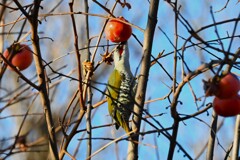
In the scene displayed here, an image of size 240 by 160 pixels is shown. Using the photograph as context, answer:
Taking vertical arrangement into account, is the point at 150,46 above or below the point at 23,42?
below

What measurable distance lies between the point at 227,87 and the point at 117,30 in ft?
1.89

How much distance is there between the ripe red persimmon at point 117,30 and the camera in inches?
72.1

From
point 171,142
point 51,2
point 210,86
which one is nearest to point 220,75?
point 210,86

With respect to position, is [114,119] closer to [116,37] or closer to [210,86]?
[116,37]

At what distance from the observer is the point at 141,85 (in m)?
1.63

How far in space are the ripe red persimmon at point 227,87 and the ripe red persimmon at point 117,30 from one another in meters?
0.55

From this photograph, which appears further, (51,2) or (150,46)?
(51,2)

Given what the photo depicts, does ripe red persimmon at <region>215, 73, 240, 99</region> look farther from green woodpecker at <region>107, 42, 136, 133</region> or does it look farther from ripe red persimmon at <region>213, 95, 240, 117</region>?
green woodpecker at <region>107, 42, 136, 133</region>

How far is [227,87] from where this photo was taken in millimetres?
1345

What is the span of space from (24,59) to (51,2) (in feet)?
15.4

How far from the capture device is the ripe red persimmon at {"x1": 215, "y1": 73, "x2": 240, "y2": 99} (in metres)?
1.34

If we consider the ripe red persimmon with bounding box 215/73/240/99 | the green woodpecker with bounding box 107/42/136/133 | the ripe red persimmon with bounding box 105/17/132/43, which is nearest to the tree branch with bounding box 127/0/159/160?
the ripe red persimmon with bounding box 105/17/132/43

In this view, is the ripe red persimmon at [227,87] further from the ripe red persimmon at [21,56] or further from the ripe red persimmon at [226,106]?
the ripe red persimmon at [21,56]

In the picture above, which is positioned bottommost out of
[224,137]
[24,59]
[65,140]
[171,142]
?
[171,142]
